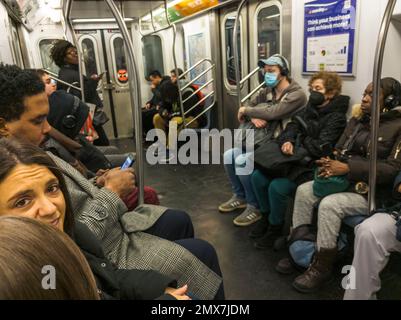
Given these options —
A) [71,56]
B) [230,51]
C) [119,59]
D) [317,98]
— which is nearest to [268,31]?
[230,51]

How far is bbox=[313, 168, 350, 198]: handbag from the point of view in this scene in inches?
79.5

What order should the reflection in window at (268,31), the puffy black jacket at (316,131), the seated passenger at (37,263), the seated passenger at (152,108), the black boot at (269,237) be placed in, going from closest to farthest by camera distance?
1. the seated passenger at (37,263)
2. the puffy black jacket at (316,131)
3. the black boot at (269,237)
4. the reflection in window at (268,31)
5. the seated passenger at (152,108)

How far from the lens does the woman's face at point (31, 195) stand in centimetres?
92

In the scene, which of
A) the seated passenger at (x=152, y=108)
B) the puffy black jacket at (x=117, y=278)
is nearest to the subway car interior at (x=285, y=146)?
the puffy black jacket at (x=117, y=278)

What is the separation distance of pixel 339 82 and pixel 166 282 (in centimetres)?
205

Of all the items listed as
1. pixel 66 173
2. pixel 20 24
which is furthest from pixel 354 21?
pixel 20 24

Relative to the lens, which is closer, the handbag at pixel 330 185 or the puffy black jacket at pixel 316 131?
the handbag at pixel 330 185

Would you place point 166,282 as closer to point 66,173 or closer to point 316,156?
point 66,173

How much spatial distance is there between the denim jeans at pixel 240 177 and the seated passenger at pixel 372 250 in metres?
1.20

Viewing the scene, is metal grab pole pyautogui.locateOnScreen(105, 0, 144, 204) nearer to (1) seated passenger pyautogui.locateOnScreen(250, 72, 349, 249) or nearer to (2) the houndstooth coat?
(2) the houndstooth coat

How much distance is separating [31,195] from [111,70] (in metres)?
6.31

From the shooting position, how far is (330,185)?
2.04 m

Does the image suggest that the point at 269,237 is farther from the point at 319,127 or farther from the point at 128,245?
the point at 128,245

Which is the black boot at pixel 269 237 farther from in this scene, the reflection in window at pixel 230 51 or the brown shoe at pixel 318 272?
the reflection in window at pixel 230 51
